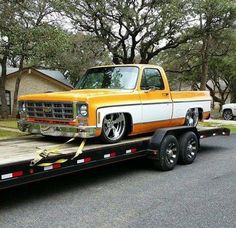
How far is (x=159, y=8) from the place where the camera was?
2198 cm

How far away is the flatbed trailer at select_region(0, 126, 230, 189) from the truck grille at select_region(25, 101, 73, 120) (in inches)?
20.7

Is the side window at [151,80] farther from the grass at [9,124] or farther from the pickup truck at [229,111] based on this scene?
the pickup truck at [229,111]

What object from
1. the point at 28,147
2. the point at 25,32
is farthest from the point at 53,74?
the point at 28,147

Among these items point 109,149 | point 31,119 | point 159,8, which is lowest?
point 109,149

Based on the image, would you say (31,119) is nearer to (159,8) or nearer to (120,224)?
(120,224)

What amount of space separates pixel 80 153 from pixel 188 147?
357 cm

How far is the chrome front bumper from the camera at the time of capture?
682 cm

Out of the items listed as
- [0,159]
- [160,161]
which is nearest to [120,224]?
[0,159]

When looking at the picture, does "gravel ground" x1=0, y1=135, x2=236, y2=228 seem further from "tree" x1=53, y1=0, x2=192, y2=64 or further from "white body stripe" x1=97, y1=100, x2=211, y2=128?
"tree" x1=53, y1=0, x2=192, y2=64

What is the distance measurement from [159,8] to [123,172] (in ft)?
51.8

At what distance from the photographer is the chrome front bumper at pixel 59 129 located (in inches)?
268

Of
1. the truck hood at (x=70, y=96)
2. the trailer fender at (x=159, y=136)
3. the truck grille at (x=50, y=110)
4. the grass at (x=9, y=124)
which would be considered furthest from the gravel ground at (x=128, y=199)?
Result: the grass at (x=9, y=124)

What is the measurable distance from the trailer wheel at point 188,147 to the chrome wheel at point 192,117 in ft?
2.35

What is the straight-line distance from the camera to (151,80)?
8.65 meters
